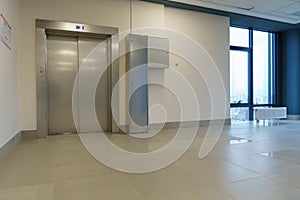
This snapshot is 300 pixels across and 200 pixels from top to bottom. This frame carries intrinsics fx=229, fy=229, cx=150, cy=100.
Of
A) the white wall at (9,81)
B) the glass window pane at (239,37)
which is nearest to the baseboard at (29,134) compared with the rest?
the white wall at (9,81)

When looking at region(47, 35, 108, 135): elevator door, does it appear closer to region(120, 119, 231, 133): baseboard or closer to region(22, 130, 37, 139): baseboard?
region(22, 130, 37, 139): baseboard

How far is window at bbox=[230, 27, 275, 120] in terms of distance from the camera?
8.24 metres

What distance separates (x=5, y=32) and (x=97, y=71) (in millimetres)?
2316

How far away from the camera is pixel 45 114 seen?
502 centimetres

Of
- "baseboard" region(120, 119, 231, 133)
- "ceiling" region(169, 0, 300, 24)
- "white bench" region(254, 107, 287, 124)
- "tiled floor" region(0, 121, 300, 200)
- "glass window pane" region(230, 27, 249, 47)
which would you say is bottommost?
"tiled floor" region(0, 121, 300, 200)

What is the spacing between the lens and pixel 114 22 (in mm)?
5641

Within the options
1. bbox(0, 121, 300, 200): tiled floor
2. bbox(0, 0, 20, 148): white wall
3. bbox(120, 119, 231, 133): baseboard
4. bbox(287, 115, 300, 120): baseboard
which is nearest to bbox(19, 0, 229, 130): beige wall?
bbox(0, 0, 20, 148): white wall

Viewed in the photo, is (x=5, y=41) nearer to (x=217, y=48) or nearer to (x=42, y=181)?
(x=42, y=181)

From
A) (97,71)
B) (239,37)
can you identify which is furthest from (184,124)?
(239,37)

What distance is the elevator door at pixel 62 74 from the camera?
5.28 meters

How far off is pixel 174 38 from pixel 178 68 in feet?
Result: 2.79

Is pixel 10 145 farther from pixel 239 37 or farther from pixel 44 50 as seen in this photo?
pixel 239 37

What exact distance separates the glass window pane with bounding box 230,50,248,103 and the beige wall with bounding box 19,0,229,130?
0.96 m

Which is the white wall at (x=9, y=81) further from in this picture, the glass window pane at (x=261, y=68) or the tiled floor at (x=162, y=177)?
the glass window pane at (x=261, y=68)
